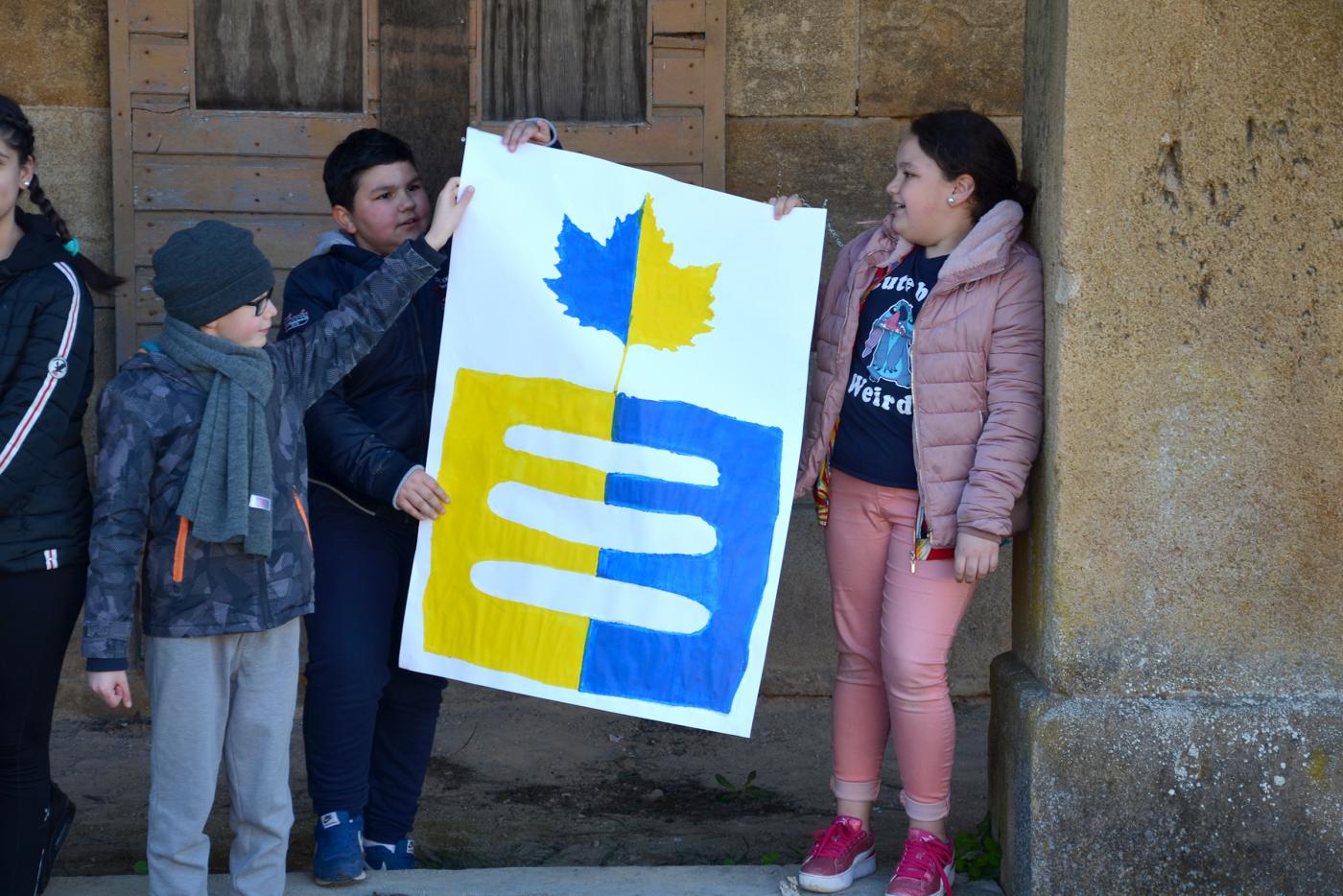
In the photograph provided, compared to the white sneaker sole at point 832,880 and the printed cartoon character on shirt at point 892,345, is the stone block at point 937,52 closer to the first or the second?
the printed cartoon character on shirt at point 892,345

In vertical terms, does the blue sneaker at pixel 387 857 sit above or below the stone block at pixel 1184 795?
below

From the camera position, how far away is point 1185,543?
10.5 ft

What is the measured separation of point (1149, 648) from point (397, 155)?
1.94m

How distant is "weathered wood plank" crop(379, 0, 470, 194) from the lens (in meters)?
4.95

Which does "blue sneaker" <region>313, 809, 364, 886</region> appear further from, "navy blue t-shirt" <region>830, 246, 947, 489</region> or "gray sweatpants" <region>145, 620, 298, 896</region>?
"navy blue t-shirt" <region>830, 246, 947, 489</region>

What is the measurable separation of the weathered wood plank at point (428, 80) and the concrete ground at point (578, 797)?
180cm

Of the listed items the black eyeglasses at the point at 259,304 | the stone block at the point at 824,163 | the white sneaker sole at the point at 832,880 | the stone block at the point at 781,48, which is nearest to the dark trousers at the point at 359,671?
the black eyeglasses at the point at 259,304

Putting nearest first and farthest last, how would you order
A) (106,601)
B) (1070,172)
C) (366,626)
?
(106,601) → (1070,172) → (366,626)

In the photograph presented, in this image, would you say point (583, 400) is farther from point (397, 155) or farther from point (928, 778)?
point (928, 778)

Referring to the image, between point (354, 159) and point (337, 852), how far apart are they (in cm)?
151

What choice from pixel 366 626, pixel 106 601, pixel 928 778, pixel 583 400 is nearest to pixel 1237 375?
pixel 928 778

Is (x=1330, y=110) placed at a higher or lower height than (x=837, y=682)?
higher

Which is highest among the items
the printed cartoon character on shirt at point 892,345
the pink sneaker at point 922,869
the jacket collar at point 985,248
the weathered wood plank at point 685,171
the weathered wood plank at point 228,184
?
the weathered wood plank at point 685,171

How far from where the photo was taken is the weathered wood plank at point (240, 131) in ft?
16.6
